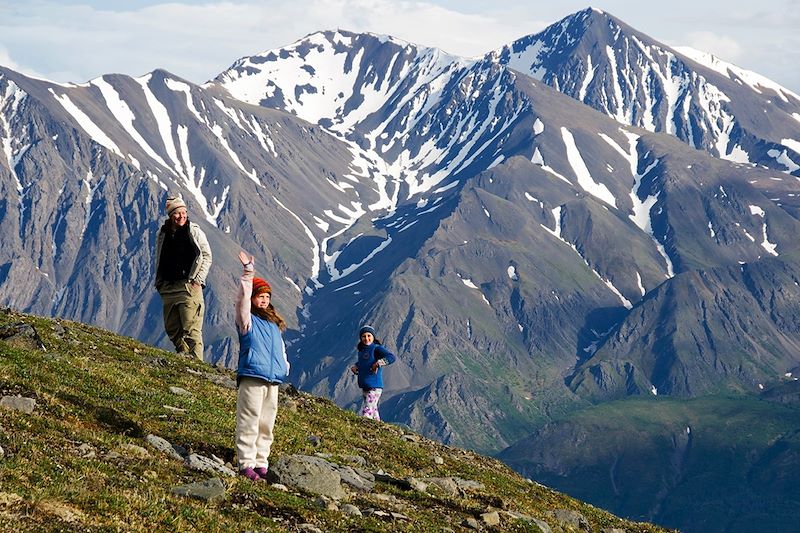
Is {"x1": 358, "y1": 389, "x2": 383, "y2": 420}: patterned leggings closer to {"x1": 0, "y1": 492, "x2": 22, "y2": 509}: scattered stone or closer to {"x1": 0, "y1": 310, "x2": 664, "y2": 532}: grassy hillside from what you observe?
{"x1": 0, "y1": 310, "x2": 664, "y2": 532}: grassy hillside

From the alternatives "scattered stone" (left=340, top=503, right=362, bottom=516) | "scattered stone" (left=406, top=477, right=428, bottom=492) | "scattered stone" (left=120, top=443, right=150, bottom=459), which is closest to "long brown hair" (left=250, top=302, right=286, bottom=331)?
"scattered stone" (left=120, top=443, right=150, bottom=459)

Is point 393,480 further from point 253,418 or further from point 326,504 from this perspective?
point 253,418

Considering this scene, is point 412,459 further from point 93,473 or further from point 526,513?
point 93,473

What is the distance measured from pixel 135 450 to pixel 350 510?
14.0ft

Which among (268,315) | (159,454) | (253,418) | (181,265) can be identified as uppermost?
(181,265)

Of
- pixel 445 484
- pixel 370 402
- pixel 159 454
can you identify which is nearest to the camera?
pixel 159 454

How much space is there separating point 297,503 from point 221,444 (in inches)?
181

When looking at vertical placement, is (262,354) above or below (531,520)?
above

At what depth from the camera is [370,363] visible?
130 ft

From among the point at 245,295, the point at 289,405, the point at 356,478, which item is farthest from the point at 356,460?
the point at 245,295

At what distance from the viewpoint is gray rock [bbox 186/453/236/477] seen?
2362cm

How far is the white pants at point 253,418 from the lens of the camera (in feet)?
79.0

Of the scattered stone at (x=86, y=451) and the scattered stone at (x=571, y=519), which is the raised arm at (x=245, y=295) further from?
the scattered stone at (x=571, y=519)

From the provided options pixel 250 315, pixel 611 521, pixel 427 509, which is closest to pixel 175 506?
pixel 250 315
